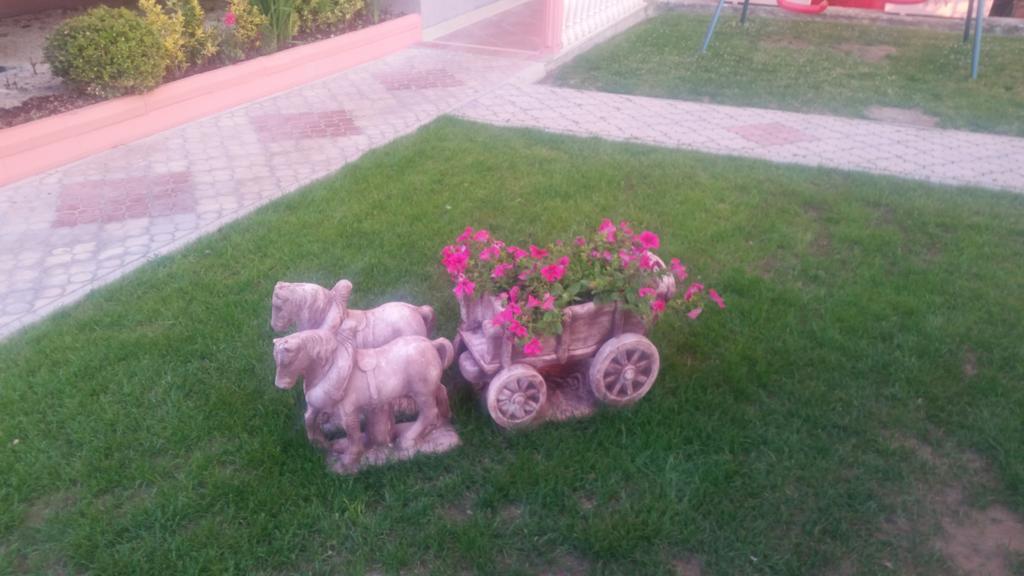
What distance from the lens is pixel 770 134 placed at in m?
6.50

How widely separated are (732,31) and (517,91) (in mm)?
3962

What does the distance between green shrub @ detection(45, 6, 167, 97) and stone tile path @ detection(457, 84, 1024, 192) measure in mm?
2534

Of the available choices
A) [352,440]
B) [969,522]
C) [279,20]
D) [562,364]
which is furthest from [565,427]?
[279,20]

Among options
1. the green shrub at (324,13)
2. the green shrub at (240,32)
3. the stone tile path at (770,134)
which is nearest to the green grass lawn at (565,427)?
the stone tile path at (770,134)

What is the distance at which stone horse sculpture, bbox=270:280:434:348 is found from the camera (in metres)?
2.80

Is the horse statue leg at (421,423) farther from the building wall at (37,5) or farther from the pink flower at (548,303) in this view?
the building wall at (37,5)

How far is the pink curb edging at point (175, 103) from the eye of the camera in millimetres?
5621

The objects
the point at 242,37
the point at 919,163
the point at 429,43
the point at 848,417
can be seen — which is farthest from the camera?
the point at 429,43

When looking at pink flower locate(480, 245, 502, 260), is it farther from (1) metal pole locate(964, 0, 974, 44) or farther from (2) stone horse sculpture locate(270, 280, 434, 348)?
(1) metal pole locate(964, 0, 974, 44)

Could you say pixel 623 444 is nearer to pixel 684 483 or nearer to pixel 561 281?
pixel 684 483

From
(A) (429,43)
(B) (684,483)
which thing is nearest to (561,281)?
(B) (684,483)

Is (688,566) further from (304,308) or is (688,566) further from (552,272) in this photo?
(304,308)

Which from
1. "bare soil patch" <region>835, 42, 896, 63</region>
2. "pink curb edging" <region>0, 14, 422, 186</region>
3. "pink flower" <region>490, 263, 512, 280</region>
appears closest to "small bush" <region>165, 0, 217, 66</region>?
"pink curb edging" <region>0, 14, 422, 186</region>

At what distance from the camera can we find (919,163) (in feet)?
19.3
